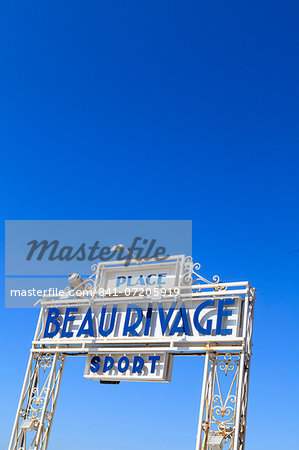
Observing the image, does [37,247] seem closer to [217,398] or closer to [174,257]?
[174,257]

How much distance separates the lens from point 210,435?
13109mm

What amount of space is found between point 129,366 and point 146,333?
1.24m

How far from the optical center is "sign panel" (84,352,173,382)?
14.8 metres

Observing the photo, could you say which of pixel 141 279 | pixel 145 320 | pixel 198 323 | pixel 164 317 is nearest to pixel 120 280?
pixel 141 279

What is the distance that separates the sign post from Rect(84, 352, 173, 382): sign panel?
1.2 inches

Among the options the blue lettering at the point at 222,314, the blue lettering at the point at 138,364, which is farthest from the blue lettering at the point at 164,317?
the blue lettering at the point at 222,314

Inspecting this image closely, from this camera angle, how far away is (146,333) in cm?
1560

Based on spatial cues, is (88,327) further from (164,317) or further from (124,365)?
(164,317)

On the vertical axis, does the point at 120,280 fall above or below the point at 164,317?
above

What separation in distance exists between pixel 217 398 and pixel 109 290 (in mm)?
5801

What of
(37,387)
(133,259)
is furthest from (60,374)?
(133,259)

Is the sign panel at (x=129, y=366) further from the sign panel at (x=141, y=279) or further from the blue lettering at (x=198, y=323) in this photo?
the sign panel at (x=141, y=279)

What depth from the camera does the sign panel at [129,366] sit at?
14758mm

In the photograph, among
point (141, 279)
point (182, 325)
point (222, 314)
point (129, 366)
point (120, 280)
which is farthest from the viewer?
point (120, 280)
